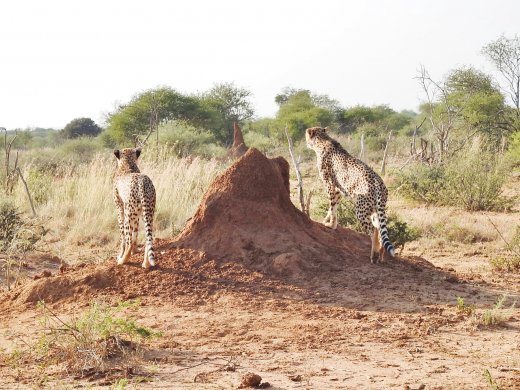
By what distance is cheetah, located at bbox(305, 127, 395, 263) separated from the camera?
745 cm

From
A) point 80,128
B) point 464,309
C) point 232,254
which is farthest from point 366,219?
point 80,128

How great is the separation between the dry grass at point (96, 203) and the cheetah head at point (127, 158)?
6.58 feet

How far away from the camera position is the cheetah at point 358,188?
7445 mm

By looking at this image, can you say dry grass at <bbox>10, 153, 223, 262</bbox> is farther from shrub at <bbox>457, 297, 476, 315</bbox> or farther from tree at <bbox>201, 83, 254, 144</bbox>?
tree at <bbox>201, 83, 254, 144</bbox>

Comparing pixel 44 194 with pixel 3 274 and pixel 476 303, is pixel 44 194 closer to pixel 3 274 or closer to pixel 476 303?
pixel 3 274

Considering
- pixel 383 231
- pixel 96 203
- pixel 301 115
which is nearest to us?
pixel 383 231

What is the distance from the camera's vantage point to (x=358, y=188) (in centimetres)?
779

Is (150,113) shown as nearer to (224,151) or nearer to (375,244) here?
(224,151)

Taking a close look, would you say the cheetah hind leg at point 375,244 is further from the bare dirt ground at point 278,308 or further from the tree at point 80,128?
the tree at point 80,128

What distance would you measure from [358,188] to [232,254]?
168 centimetres

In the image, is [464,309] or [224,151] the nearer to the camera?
[464,309]

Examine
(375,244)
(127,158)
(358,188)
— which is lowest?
(375,244)

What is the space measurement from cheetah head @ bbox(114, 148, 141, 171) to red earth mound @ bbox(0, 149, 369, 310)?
0.94 m

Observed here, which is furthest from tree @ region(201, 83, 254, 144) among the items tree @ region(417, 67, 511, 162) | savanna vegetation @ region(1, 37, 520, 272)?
tree @ region(417, 67, 511, 162)
